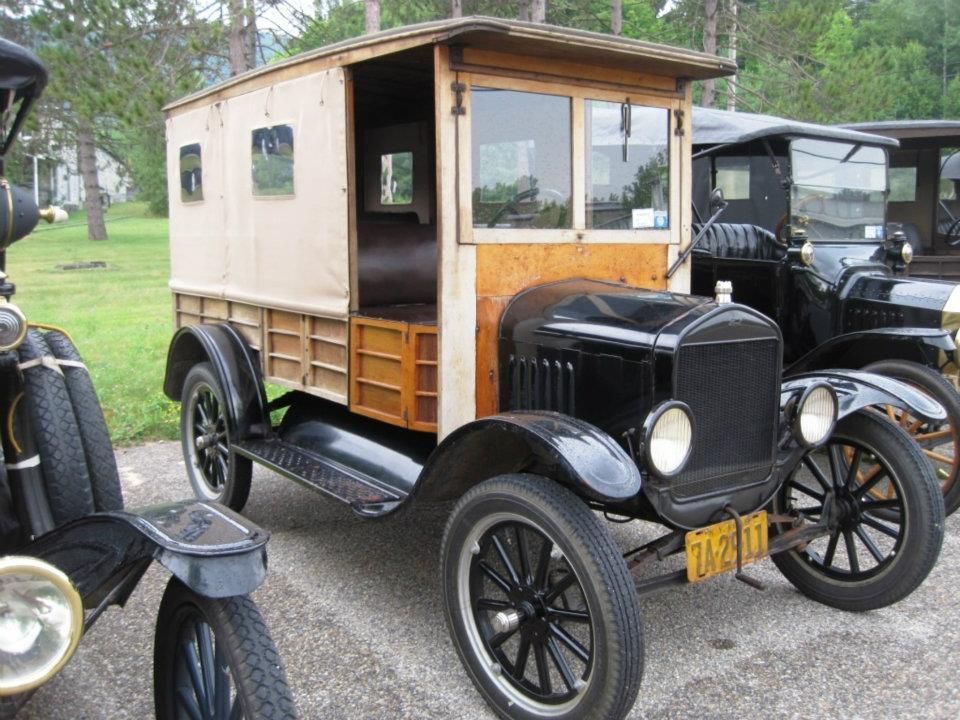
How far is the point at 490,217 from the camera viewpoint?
360 centimetres

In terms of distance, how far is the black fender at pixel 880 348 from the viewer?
5.02 m

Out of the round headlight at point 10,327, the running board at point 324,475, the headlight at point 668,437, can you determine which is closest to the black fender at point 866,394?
the headlight at point 668,437

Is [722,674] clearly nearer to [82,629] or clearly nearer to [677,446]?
[677,446]

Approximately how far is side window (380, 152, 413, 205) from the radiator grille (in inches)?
103

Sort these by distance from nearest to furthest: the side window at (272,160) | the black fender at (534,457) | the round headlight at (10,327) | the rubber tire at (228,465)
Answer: the round headlight at (10,327) < the black fender at (534,457) < the side window at (272,160) < the rubber tire at (228,465)

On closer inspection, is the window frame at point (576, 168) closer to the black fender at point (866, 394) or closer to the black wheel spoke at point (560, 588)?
the black fender at point (866, 394)

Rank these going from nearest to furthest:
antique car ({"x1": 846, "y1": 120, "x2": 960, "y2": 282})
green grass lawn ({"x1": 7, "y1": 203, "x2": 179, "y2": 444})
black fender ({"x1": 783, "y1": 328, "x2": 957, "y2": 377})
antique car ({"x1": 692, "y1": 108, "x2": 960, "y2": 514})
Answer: black fender ({"x1": 783, "y1": 328, "x2": 957, "y2": 377}) < antique car ({"x1": 692, "y1": 108, "x2": 960, "y2": 514}) < green grass lawn ({"x1": 7, "y1": 203, "x2": 179, "y2": 444}) < antique car ({"x1": 846, "y1": 120, "x2": 960, "y2": 282})

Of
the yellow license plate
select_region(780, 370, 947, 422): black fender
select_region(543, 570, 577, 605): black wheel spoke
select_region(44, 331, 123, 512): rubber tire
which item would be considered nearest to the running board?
select_region(543, 570, 577, 605): black wheel spoke

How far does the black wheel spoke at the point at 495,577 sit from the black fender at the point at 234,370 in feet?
6.48

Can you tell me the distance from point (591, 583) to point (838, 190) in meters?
4.39

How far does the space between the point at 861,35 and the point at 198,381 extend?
126ft

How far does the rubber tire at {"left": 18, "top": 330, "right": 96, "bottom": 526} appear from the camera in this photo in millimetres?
2482

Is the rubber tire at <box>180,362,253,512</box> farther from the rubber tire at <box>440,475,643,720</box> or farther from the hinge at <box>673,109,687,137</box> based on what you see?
the hinge at <box>673,109,687,137</box>

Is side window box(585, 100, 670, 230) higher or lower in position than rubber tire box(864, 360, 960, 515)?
higher
